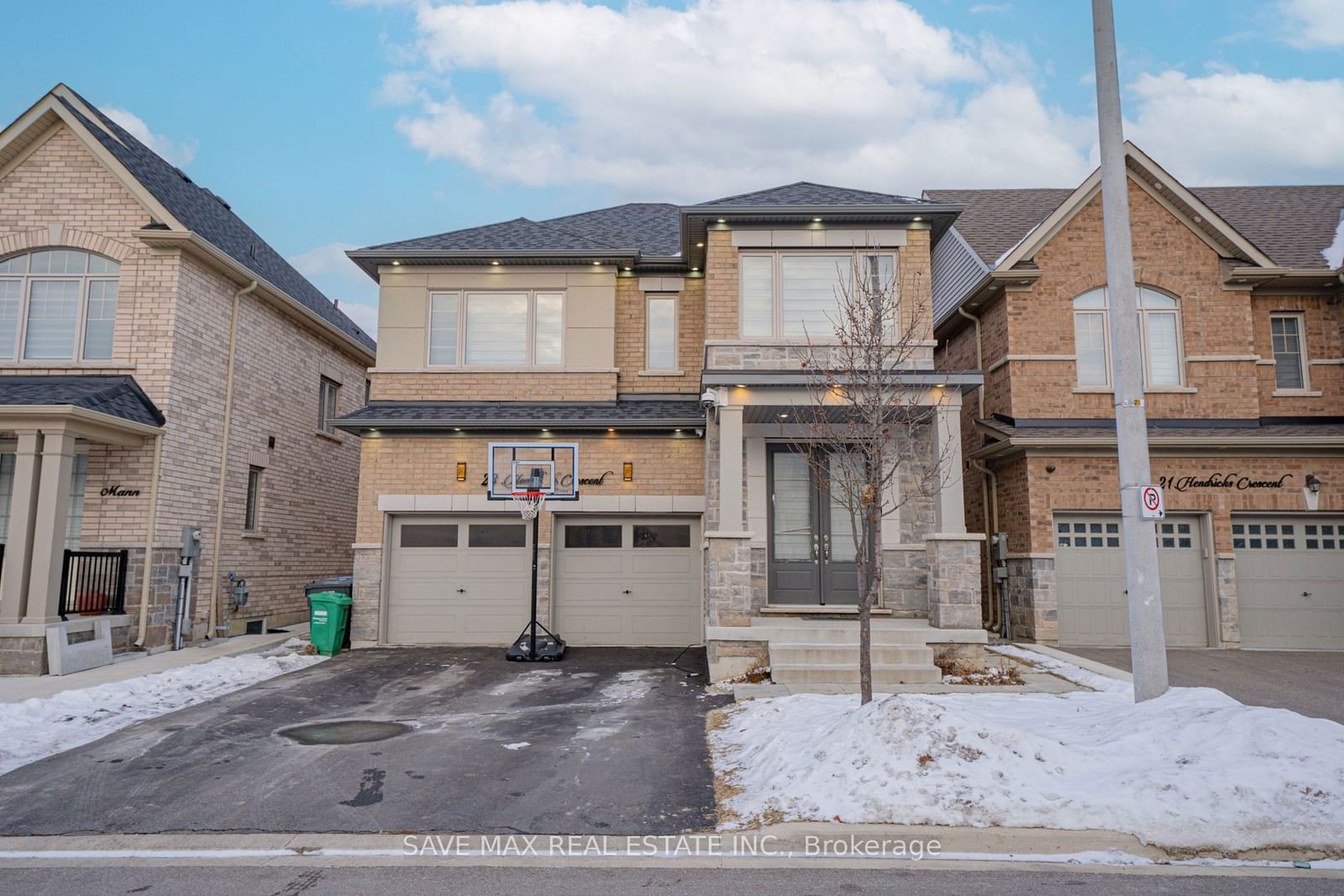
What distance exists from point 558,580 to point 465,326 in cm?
488

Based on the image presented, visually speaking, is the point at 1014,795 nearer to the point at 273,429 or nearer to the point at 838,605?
the point at 838,605

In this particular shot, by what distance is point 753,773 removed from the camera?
6613 millimetres

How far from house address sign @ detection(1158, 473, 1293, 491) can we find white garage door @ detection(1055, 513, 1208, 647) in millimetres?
575

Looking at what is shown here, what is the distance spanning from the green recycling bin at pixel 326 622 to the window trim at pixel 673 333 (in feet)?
21.5

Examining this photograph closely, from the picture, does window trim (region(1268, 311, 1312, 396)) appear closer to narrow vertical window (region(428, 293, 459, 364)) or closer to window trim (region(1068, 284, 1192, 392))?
window trim (region(1068, 284, 1192, 392))

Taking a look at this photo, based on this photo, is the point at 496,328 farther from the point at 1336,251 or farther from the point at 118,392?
the point at 1336,251

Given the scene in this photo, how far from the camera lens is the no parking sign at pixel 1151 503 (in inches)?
296

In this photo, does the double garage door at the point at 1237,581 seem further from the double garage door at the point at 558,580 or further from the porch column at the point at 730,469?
the double garage door at the point at 558,580

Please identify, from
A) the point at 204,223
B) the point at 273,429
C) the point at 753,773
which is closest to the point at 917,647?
the point at 753,773

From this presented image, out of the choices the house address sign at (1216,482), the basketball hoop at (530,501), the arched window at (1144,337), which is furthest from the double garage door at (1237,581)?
the basketball hoop at (530,501)

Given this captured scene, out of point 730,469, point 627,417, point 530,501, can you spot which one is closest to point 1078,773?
point 730,469

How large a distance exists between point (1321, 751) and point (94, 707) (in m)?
11.3

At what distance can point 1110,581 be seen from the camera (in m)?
13.7

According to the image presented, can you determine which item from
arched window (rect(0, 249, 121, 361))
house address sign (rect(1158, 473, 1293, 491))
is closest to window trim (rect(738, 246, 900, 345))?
house address sign (rect(1158, 473, 1293, 491))
